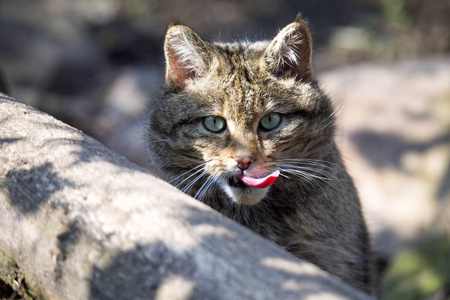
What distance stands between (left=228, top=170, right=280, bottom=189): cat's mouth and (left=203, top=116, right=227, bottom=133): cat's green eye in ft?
0.96

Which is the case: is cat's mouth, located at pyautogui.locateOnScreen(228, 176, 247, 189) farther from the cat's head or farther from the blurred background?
the blurred background

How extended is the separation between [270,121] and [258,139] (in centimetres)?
15

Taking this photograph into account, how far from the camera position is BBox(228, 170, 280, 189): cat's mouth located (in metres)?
2.76

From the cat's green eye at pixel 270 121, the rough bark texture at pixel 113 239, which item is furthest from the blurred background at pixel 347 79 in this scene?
the rough bark texture at pixel 113 239

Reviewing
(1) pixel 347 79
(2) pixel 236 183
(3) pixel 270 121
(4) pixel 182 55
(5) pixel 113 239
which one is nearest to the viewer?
(5) pixel 113 239

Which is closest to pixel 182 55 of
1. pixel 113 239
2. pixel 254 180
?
pixel 254 180

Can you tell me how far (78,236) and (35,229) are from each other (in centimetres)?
23

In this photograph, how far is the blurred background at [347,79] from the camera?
530 centimetres

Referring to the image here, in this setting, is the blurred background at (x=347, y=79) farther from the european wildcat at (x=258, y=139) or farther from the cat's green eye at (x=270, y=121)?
the cat's green eye at (x=270, y=121)

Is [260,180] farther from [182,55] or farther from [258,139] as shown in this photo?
[182,55]

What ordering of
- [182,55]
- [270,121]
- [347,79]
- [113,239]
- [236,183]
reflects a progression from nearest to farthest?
[113,239] → [236,183] → [270,121] → [182,55] → [347,79]

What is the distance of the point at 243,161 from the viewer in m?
2.77

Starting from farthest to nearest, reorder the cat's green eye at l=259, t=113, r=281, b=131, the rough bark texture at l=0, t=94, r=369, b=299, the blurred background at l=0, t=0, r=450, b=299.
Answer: the blurred background at l=0, t=0, r=450, b=299, the cat's green eye at l=259, t=113, r=281, b=131, the rough bark texture at l=0, t=94, r=369, b=299

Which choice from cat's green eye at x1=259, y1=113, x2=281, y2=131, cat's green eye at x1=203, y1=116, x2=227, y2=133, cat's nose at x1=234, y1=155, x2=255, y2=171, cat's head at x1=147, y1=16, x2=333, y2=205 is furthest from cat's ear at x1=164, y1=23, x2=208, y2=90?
cat's nose at x1=234, y1=155, x2=255, y2=171
